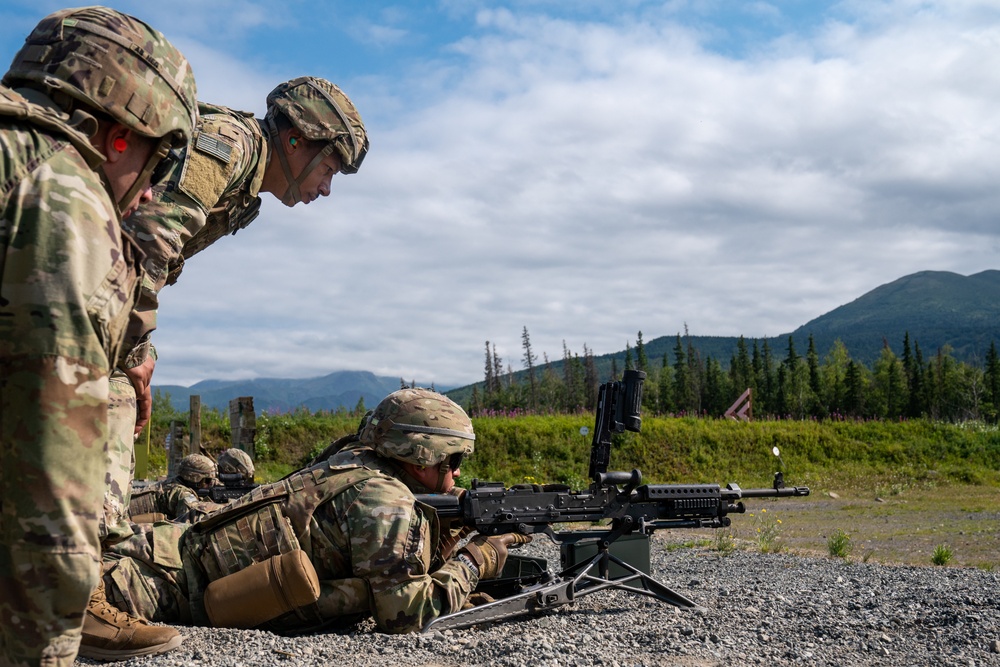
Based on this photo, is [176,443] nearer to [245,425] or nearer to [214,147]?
[245,425]

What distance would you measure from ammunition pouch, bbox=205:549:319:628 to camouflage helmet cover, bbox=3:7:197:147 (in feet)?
9.22

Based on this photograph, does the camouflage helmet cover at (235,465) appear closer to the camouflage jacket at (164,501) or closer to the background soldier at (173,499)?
the background soldier at (173,499)

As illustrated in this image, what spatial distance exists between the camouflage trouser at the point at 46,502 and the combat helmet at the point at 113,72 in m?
0.60

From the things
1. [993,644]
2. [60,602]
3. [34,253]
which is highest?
[34,253]

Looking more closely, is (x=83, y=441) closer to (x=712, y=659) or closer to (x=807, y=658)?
(x=712, y=659)

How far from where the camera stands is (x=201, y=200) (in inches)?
162

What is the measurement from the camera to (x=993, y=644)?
4.82m

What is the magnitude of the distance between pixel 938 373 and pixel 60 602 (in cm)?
7752

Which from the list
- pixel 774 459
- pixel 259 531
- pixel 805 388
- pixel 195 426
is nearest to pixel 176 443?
pixel 195 426

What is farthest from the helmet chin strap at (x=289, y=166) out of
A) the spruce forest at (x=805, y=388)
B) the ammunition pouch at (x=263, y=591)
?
the spruce forest at (x=805, y=388)

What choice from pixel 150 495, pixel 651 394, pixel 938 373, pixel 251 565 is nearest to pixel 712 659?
pixel 251 565

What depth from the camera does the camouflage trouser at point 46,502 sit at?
6.17 ft

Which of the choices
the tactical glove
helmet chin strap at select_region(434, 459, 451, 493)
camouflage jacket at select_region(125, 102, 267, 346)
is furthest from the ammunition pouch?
camouflage jacket at select_region(125, 102, 267, 346)

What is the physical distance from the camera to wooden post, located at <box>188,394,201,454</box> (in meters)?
14.8
